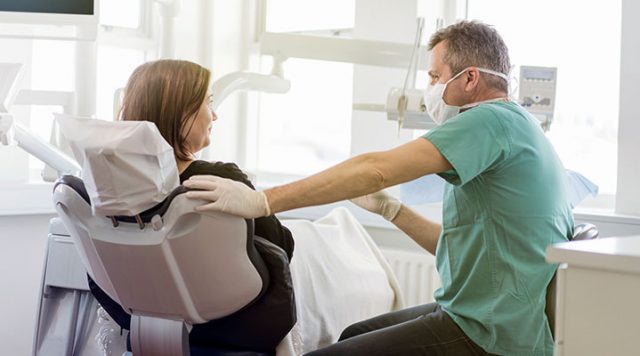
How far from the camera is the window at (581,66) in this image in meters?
3.10

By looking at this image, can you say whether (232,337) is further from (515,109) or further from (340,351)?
(515,109)

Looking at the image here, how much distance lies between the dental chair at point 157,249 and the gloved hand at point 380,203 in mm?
590

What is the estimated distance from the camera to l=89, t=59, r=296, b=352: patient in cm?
184

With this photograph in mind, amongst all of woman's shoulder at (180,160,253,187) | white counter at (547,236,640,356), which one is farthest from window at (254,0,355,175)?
white counter at (547,236,640,356)

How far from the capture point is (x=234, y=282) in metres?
1.75

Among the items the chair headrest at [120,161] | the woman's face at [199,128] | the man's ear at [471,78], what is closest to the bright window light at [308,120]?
the man's ear at [471,78]

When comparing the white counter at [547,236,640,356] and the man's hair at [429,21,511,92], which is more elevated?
the man's hair at [429,21,511,92]

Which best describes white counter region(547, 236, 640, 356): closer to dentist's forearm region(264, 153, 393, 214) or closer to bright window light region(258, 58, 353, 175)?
dentist's forearm region(264, 153, 393, 214)

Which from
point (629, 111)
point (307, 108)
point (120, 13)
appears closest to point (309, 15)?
point (307, 108)

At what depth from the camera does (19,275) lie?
321cm

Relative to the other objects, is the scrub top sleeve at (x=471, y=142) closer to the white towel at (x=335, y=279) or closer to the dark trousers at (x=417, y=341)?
the dark trousers at (x=417, y=341)

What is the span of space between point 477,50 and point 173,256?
920 millimetres

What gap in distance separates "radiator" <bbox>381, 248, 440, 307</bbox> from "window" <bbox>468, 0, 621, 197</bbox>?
67cm

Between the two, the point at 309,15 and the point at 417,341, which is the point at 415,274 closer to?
the point at 417,341
